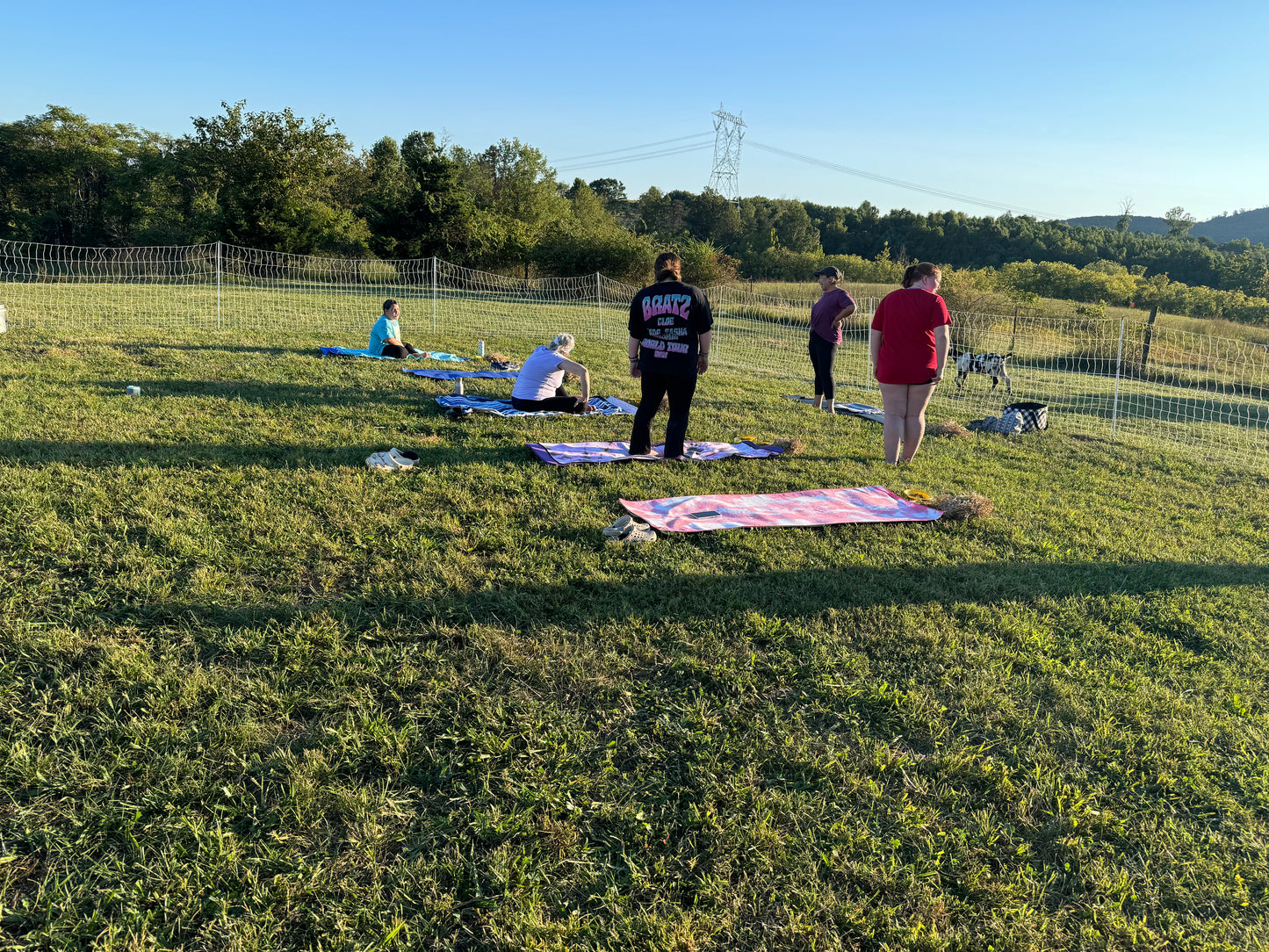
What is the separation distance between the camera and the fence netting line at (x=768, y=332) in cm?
1158

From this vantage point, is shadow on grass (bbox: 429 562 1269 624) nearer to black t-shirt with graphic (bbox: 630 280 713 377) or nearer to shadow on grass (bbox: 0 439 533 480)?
shadow on grass (bbox: 0 439 533 480)

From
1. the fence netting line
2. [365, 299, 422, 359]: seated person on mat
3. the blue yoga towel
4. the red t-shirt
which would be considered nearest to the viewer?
the red t-shirt

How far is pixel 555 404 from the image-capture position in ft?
25.3

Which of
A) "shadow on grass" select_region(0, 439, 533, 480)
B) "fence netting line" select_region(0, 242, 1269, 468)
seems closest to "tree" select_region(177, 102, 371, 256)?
"fence netting line" select_region(0, 242, 1269, 468)

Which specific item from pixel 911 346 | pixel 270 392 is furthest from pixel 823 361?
pixel 270 392

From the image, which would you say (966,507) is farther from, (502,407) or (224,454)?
(224,454)

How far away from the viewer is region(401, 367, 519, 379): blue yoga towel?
31.2 ft

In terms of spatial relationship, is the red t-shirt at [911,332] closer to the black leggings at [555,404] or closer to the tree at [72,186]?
Result: the black leggings at [555,404]

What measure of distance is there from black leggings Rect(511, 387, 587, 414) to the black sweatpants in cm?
175

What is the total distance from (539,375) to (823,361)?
147 inches

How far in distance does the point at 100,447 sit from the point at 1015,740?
20.4 ft

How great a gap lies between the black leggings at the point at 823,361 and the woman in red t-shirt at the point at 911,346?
98.2 inches

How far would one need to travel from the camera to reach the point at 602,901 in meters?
1.95

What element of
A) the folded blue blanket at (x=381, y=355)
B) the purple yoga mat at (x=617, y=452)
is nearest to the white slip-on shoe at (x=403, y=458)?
the purple yoga mat at (x=617, y=452)
